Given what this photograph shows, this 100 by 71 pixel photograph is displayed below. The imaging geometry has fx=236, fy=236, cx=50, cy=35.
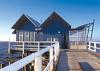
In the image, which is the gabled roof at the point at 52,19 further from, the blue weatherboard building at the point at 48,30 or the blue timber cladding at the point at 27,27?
the blue timber cladding at the point at 27,27

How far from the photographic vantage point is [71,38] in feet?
109

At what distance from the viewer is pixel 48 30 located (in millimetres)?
35312

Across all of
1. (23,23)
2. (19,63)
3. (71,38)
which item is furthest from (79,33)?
(19,63)

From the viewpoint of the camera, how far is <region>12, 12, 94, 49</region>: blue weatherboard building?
3484 centimetres

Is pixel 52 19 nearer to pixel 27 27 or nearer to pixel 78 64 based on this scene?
pixel 27 27

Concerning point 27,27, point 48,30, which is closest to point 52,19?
point 48,30

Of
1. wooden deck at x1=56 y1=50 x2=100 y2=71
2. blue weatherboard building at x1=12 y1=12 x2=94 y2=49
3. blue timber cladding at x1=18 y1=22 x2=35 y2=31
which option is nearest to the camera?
wooden deck at x1=56 y1=50 x2=100 y2=71

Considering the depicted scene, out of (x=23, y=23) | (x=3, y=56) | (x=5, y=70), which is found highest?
(x=23, y=23)

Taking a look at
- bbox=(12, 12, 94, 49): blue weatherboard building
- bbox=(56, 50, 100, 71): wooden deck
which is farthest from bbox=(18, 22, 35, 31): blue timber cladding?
bbox=(56, 50, 100, 71): wooden deck

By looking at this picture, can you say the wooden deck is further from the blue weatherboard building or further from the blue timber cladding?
the blue timber cladding

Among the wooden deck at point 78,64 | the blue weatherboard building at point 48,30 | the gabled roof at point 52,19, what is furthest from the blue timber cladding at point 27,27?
the wooden deck at point 78,64

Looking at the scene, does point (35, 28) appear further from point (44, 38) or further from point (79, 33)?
point (79, 33)

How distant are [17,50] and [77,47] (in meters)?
8.34

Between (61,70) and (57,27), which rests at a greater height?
(57,27)
